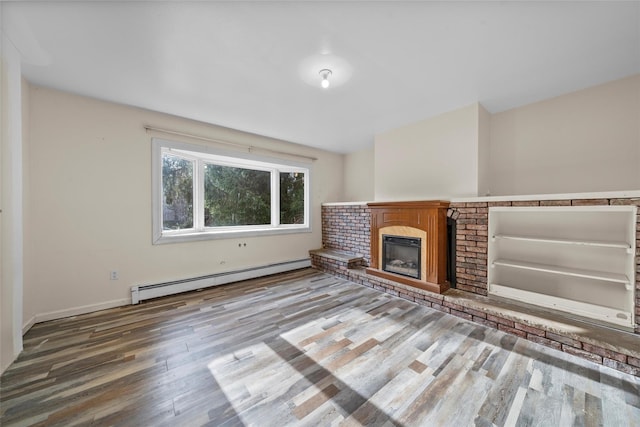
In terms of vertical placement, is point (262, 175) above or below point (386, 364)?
above

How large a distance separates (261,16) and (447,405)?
2794 millimetres

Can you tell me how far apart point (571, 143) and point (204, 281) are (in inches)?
198

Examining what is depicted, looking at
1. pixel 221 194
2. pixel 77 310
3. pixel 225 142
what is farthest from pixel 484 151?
pixel 77 310

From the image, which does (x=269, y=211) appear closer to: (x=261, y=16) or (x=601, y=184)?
(x=261, y=16)

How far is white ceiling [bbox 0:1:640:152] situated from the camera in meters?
1.50

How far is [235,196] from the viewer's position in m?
3.97

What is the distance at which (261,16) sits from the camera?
59.9 inches

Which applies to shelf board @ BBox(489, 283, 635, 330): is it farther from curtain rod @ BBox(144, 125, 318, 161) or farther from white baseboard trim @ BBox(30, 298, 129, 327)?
white baseboard trim @ BBox(30, 298, 129, 327)

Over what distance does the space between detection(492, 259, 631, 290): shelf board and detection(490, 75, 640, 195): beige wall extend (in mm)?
915

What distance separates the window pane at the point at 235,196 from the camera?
144 inches

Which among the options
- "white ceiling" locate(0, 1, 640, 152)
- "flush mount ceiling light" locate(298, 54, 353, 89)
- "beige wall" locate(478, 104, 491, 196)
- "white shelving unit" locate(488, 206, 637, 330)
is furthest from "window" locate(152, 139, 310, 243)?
"white shelving unit" locate(488, 206, 637, 330)

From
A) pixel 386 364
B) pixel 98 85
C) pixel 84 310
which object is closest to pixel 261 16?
pixel 98 85

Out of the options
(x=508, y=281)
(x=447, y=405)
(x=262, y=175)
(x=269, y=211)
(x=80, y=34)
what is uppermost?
(x=80, y=34)

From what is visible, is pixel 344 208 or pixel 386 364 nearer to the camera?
pixel 386 364
